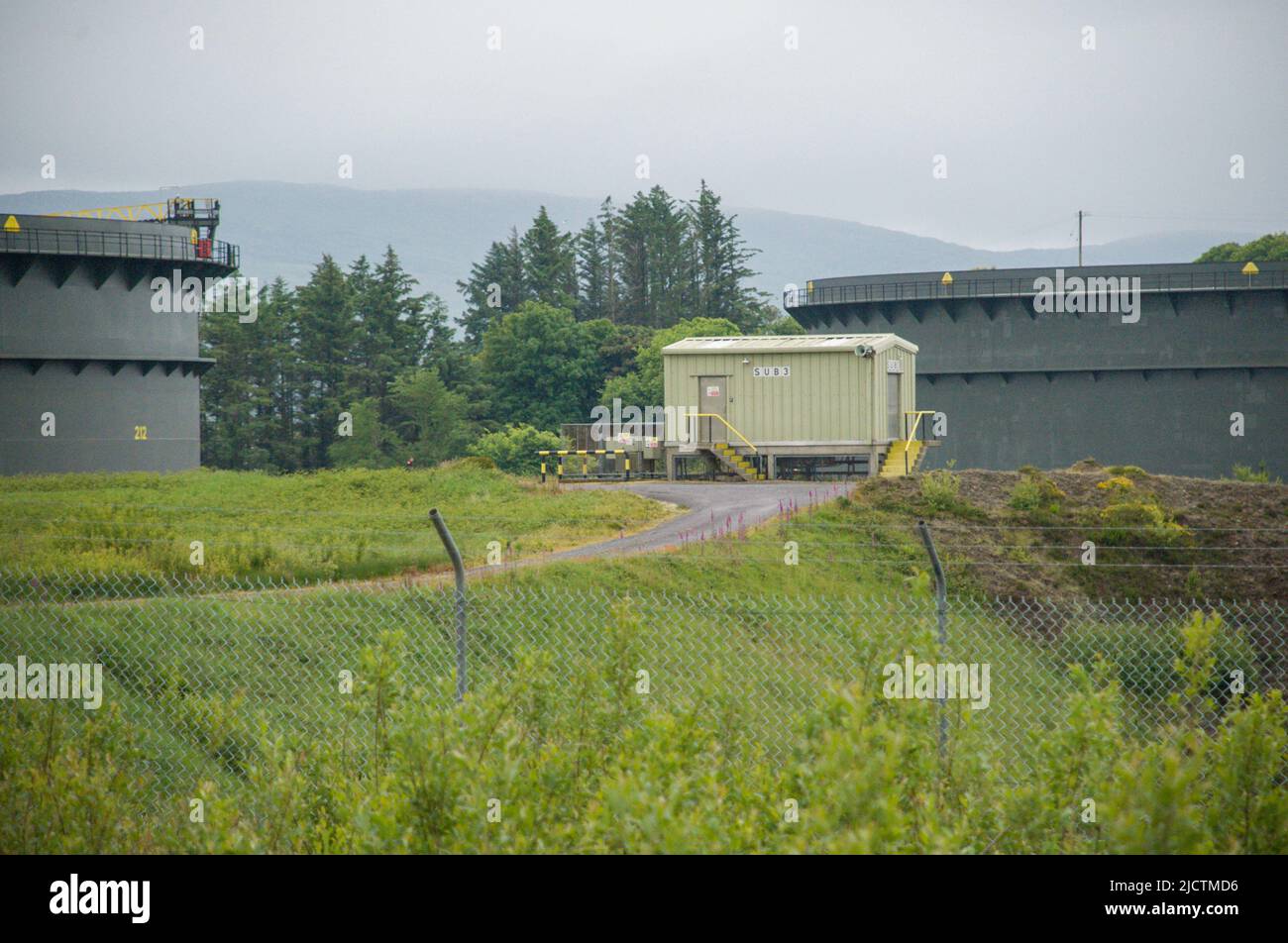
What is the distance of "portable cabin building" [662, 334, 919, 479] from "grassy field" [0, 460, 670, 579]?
233 inches

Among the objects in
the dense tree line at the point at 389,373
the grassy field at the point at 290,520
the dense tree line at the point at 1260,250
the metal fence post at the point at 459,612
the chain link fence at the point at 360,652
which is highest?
the dense tree line at the point at 1260,250

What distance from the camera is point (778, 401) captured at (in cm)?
3531

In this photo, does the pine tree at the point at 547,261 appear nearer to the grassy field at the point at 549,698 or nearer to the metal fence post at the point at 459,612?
the grassy field at the point at 549,698

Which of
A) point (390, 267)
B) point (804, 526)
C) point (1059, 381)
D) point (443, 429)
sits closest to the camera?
point (804, 526)

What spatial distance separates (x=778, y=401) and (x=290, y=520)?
50.0 ft

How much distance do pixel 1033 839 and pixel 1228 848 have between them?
0.95 m

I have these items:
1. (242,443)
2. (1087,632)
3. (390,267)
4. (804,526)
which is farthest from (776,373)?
(390,267)

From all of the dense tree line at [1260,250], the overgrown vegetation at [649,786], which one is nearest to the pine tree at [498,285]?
the dense tree line at [1260,250]

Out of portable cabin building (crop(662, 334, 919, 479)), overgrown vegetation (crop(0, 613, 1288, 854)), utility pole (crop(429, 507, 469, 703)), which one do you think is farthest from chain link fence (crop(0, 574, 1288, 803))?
portable cabin building (crop(662, 334, 919, 479))

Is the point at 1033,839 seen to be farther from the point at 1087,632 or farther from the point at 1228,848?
the point at 1087,632

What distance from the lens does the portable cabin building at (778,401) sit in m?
34.8

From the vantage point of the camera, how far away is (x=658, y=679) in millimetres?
12250

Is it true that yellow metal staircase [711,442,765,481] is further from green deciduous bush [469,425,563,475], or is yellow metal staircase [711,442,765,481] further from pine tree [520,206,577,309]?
pine tree [520,206,577,309]

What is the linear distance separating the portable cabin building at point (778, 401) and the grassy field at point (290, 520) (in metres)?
5.92
